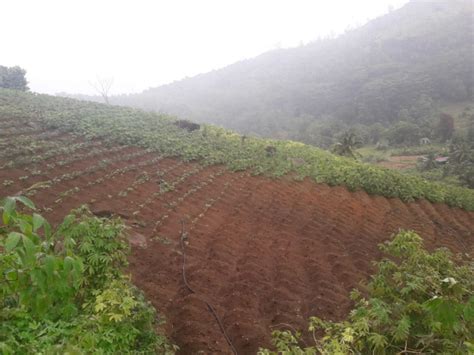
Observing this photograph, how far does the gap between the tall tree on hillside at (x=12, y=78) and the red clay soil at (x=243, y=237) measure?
17.2 m

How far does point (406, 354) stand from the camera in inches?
104

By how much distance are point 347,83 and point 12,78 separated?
4354 cm

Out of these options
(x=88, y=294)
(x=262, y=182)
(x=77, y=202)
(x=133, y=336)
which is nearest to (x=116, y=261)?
(x=88, y=294)

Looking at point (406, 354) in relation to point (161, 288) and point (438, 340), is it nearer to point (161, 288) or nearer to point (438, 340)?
point (438, 340)

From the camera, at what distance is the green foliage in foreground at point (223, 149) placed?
37.2 feet

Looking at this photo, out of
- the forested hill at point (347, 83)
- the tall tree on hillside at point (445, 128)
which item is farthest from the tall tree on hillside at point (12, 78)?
the tall tree on hillside at point (445, 128)

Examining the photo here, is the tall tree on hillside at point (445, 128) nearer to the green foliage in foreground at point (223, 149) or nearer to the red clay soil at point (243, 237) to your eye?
the green foliage in foreground at point (223, 149)

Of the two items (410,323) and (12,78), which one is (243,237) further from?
(12,78)

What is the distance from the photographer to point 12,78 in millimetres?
23453

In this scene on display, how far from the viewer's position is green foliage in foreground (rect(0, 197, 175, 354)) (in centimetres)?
171

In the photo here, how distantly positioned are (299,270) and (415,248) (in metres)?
2.67

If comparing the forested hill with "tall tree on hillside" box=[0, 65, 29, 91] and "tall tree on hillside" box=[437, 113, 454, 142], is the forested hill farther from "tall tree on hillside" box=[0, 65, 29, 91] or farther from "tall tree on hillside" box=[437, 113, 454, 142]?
"tall tree on hillside" box=[0, 65, 29, 91]

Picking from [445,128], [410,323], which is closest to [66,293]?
[410,323]

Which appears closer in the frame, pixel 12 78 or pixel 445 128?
pixel 12 78
